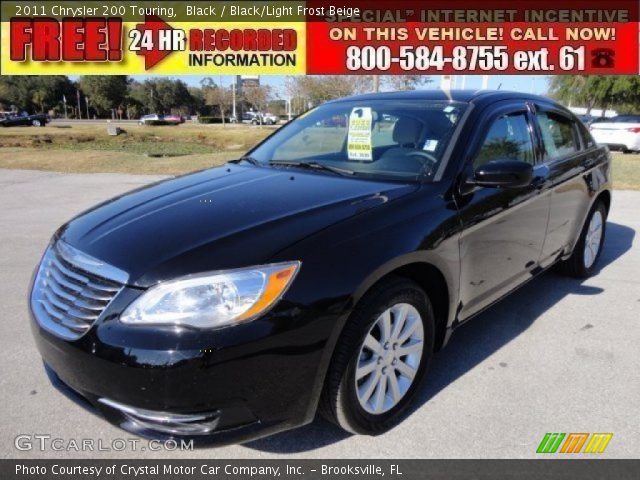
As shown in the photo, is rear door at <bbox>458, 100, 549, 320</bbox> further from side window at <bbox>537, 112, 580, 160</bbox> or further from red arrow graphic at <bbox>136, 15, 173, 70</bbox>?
red arrow graphic at <bbox>136, 15, 173, 70</bbox>

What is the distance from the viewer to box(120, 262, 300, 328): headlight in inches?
78.8

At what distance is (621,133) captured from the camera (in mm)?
16547

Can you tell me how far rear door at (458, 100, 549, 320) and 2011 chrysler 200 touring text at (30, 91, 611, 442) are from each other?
0.01 meters

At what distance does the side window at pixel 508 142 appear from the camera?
10.5 ft

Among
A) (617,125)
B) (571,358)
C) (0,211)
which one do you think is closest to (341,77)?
(617,125)

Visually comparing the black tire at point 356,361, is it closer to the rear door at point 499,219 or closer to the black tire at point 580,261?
the rear door at point 499,219

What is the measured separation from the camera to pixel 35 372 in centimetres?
311

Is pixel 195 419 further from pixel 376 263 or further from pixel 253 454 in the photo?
pixel 376 263

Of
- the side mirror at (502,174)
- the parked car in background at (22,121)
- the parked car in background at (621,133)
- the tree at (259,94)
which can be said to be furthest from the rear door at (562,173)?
the tree at (259,94)

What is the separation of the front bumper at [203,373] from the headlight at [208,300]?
4 cm

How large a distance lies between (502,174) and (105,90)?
268 ft

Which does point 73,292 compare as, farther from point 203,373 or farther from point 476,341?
point 476,341
